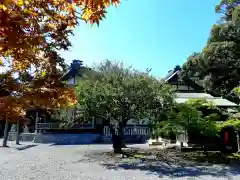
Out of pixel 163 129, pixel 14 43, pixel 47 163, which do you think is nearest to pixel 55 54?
pixel 14 43

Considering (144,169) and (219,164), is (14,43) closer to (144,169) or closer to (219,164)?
(144,169)

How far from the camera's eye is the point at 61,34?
3.46 metres

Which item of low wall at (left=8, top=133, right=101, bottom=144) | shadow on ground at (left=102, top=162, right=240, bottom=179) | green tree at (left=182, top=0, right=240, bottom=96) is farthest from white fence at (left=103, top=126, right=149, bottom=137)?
shadow on ground at (left=102, top=162, right=240, bottom=179)

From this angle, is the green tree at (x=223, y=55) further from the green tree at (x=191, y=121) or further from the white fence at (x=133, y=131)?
the white fence at (x=133, y=131)

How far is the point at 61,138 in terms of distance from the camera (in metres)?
23.6

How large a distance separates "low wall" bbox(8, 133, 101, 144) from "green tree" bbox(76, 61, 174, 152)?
8525mm

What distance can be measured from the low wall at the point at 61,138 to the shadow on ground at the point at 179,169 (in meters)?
12.4

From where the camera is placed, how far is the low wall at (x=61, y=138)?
23469 millimetres

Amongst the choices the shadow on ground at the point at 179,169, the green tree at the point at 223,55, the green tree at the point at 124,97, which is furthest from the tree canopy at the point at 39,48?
the green tree at the point at 223,55

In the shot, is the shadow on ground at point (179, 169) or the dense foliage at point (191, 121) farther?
the dense foliage at point (191, 121)

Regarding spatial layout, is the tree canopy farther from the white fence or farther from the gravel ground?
the white fence

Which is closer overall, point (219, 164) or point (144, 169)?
point (144, 169)

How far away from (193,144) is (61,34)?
14395 millimetres

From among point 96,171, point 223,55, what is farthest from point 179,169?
point 223,55
